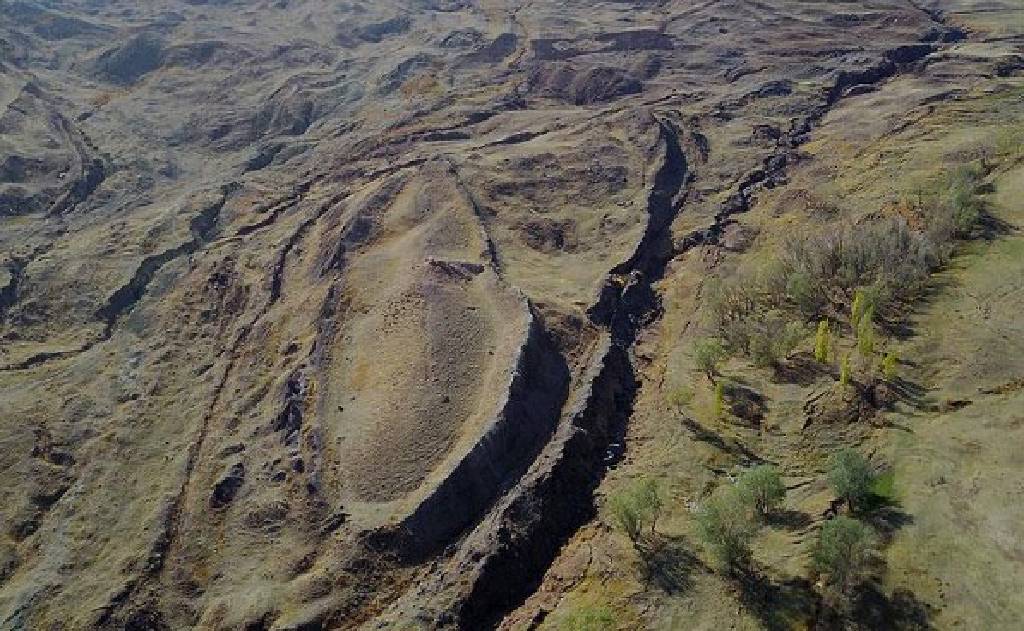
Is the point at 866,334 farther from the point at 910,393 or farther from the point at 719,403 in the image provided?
the point at 719,403

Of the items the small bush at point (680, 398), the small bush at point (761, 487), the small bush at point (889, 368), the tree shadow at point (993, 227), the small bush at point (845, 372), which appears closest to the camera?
the small bush at point (761, 487)

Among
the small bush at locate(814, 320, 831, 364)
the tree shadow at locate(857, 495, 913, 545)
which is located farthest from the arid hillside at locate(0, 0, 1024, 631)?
the small bush at locate(814, 320, 831, 364)

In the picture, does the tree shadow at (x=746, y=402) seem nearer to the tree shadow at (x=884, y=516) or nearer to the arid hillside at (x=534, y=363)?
the arid hillside at (x=534, y=363)

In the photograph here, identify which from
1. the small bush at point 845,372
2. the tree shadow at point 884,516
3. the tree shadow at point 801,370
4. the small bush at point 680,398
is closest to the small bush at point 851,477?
the tree shadow at point 884,516

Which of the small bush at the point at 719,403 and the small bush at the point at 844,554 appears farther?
the small bush at the point at 719,403

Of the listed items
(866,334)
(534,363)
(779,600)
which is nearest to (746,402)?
(866,334)
